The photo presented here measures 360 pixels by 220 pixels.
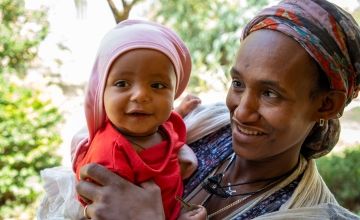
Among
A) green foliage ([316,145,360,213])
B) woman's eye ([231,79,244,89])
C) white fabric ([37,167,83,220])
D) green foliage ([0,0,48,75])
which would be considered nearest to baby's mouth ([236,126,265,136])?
woman's eye ([231,79,244,89])

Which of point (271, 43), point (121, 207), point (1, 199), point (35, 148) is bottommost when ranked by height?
Result: point (1, 199)

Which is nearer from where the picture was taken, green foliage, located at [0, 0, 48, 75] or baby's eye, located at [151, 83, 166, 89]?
baby's eye, located at [151, 83, 166, 89]

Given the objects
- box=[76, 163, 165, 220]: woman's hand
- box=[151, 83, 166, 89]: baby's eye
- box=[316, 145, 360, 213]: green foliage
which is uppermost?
box=[151, 83, 166, 89]: baby's eye

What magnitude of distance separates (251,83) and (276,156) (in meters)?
0.33

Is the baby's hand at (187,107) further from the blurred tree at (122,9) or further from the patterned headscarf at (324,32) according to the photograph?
the blurred tree at (122,9)

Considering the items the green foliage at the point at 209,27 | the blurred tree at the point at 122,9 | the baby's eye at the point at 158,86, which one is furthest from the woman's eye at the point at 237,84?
the green foliage at the point at 209,27

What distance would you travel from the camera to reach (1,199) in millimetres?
5461

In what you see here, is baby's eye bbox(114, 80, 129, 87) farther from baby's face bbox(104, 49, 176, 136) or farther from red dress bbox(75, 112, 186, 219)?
red dress bbox(75, 112, 186, 219)

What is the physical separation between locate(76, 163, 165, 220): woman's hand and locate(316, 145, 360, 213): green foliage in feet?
12.0

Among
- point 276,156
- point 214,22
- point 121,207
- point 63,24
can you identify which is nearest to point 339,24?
point 276,156

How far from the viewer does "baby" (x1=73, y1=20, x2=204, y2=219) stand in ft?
5.19

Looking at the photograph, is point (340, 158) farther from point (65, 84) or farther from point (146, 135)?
point (65, 84)

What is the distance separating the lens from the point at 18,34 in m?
6.80

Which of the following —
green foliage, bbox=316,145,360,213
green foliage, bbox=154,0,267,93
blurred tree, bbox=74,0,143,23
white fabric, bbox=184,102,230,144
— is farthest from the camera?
green foliage, bbox=154,0,267,93
